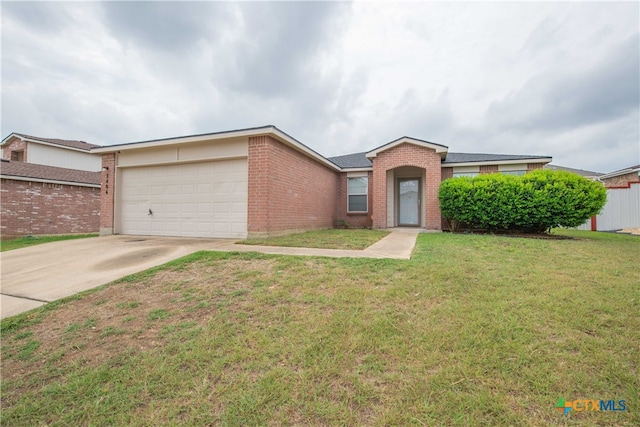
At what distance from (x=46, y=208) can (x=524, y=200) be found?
67.2ft

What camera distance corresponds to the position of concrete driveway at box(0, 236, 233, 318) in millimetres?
3919

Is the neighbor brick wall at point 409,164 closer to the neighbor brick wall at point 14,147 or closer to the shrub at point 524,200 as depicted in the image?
the shrub at point 524,200

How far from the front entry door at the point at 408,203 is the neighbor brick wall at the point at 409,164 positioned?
2.53 metres

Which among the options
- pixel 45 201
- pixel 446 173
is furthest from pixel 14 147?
pixel 446 173

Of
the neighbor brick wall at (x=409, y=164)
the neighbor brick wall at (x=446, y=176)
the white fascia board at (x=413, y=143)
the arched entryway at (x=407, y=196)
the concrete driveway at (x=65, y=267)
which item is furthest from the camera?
the arched entryway at (x=407, y=196)

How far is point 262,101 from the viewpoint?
1725cm

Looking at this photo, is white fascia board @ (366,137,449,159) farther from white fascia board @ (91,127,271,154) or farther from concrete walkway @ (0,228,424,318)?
concrete walkway @ (0,228,424,318)

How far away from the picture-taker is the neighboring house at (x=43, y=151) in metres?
18.2

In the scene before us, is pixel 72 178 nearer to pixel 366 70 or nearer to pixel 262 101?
pixel 262 101

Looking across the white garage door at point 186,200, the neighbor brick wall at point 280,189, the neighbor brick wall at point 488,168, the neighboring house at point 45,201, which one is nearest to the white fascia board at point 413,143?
the neighbor brick wall at point 488,168

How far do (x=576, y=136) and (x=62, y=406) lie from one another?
27.1 meters

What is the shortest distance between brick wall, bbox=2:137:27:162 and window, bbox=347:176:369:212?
22.9 metres

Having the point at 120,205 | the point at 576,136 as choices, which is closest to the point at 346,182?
the point at 120,205

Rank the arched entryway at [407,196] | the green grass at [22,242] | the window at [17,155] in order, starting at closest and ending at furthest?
the green grass at [22,242], the arched entryway at [407,196], the window at [17,155]
